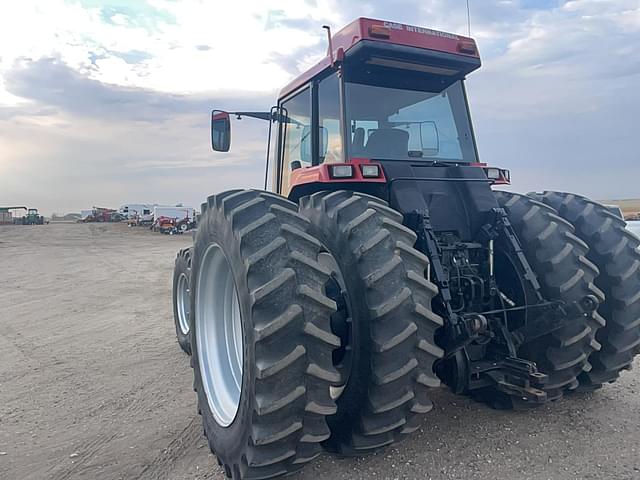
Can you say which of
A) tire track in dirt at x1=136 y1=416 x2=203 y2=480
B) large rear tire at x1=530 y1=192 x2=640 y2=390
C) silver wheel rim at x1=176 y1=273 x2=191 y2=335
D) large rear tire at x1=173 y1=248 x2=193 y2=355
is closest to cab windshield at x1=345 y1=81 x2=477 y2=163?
large rear tire at x1=530 y1=192 x2=640 y2=390

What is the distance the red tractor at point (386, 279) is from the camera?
2488 mm

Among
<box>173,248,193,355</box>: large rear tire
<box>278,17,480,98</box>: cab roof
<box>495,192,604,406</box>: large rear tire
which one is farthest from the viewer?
<box>173,248,193,355</box>: large rear tire

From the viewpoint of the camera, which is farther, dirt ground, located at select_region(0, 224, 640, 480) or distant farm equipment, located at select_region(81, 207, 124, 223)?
distant farm equipment, located at select_region(81, 207, 124, 223)

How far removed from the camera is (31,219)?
51.5 metres

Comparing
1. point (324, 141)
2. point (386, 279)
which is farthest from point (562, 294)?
point (324, 141)

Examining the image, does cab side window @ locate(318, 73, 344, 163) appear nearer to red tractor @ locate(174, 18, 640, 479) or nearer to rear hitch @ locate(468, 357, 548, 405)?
red tractor @ locate(174, 18, 640, 479)

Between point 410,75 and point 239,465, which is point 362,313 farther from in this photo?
point 410,75

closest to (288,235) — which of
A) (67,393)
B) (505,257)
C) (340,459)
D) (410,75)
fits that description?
(340,459)

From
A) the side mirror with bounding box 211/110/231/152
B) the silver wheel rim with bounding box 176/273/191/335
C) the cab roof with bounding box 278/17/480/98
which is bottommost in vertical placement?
the silver wheel rim with bounding box 176/273/191/335

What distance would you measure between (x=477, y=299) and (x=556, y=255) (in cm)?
60

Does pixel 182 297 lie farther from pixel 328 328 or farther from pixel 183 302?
pixel 328 328

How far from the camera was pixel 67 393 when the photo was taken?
4.34 metres

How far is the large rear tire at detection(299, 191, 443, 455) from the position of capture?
2.57 meters

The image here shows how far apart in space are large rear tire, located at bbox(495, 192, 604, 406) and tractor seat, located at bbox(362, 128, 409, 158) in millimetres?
1157
